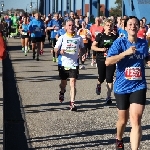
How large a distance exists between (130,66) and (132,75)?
0.13 meters

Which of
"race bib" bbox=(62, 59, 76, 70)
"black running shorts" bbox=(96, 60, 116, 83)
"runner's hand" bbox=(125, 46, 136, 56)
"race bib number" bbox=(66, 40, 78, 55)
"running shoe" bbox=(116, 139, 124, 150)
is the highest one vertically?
"runner's hand" bbox=(125, 46, 136, 56)

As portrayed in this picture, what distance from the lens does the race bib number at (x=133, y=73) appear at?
718 cm

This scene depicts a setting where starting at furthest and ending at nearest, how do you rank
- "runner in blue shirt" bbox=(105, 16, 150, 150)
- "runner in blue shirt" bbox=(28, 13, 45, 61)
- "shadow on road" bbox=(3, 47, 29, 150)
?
"runner in blue shirt" bbox=(28, 13, 45, 61)
"shadow on road" bbox=(3, 47, 29, 150)
"runner in blue shirt" bbox=(105, 16, 150, 150)

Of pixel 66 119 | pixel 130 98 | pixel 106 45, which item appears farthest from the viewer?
pixel 106 45

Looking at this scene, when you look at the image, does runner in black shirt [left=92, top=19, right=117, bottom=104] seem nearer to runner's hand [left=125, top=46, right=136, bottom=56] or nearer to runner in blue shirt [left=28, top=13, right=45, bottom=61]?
runner's hand [left=125, top=46, right=136, bottom=56]

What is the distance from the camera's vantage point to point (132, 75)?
23.5ft

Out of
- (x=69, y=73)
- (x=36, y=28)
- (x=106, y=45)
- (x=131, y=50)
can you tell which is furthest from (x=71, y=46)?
(x=36, y=28)

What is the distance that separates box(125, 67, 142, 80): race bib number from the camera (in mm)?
7180

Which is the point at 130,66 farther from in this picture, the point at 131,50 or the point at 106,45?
the point at 106,45

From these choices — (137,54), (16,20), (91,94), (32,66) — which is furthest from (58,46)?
(16,20)

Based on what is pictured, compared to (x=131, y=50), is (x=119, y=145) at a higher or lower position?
lower

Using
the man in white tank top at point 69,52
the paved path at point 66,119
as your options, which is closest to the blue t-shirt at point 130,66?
the paved path at point 66,119

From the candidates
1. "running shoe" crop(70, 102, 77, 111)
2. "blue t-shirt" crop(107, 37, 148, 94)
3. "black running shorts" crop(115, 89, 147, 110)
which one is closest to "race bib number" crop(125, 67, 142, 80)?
"blue t-shirt" crop(107, 37, 148, 94)

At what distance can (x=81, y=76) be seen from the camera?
1698 centimetres
